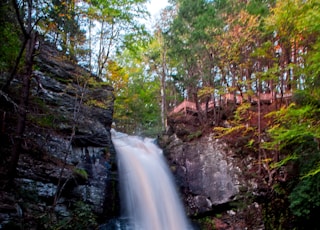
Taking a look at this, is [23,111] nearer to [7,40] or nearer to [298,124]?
[7,40]

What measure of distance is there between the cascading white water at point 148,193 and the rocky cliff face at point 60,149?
72 centimetres

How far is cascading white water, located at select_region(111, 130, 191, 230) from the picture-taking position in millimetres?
10166

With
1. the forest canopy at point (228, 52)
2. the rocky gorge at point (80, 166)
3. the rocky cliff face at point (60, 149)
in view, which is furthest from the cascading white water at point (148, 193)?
the forest canopy at point (228, 52)

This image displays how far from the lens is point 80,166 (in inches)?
366

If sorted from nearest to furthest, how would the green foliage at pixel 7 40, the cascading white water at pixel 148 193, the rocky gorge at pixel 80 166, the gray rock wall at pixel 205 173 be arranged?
the green foliage at pixel 7 40 < the rocky gorge at pixel 80 166 < the cascading white water at pixel 148 193 < the gray rock wall at pixel 205 173

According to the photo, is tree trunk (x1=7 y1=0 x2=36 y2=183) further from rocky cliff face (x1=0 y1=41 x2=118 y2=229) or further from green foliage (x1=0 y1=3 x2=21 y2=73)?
green foliage (x1=0 y1=3 x2=21 y2=73)

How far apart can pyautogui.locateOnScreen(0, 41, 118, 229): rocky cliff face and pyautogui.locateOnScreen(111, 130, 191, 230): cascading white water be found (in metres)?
0.72

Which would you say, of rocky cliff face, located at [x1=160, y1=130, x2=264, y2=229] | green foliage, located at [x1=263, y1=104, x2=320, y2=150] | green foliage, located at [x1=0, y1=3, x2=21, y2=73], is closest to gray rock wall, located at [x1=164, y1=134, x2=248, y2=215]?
rocky cliff face, located at [x1=160, y1=130, x2=264, y2=229]

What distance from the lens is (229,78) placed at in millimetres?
13984

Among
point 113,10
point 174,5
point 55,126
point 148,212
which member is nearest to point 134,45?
point 113,10

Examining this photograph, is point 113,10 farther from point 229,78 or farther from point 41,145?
point 229,78

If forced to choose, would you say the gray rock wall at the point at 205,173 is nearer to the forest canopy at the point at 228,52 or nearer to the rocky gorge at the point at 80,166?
the rocky gorge at the point at 80,166

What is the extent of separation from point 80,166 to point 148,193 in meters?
3.19

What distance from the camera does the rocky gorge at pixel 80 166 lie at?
7152 mm
